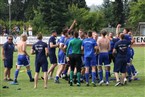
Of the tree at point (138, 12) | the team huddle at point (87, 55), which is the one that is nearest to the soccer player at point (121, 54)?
the team huddle at point (87, 55)

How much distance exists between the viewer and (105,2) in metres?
110

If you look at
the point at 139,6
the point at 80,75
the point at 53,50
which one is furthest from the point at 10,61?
the point at 139,6

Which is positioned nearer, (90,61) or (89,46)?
(89,46)

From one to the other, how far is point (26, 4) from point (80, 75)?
81.7 metres

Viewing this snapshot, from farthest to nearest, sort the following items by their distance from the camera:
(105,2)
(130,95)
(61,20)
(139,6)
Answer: (105,2) → (139,6) → (61,20) → (130,95)

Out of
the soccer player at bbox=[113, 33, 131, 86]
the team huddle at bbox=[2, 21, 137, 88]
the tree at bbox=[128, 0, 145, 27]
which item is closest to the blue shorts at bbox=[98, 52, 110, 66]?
the team huddle at bbox=[2, 21, 137, 88]

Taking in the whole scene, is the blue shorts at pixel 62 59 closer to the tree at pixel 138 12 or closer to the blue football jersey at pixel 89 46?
the blue football jersey at pixel 89 46

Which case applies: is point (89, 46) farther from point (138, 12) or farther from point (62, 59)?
point (138, 12)

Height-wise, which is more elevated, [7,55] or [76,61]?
[7,55]

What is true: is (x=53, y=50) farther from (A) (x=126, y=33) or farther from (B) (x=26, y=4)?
(B) (x=26, y=4)

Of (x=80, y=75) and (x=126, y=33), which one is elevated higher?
(x=126, y=33)

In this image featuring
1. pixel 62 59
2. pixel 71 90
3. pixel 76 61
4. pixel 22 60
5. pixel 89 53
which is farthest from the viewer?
pixel 62 59

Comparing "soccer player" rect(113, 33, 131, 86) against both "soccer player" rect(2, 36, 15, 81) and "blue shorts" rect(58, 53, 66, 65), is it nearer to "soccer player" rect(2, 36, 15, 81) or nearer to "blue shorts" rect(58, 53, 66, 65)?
"blue shorts" rect(58, 53, 66, 65)

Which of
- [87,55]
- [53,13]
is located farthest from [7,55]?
[53,13]
